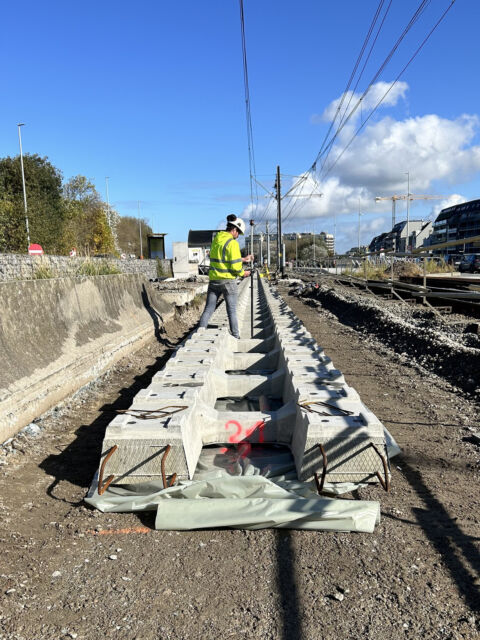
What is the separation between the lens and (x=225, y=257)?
29.7ft

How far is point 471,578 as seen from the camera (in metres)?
2.71

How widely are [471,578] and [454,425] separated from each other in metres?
2.65

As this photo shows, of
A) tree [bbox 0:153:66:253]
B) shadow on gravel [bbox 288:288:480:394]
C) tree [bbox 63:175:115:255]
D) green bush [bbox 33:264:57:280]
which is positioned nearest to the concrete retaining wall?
green bush [bbox 33:264:57:280]

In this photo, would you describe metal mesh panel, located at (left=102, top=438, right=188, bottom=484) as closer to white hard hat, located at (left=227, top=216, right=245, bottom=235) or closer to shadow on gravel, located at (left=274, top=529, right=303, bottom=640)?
shadow on gravel, located at (left=274, top=529, right=303, bottom=640)

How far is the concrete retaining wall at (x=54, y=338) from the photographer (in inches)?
195

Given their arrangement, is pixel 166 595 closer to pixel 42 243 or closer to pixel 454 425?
pixel 454 425

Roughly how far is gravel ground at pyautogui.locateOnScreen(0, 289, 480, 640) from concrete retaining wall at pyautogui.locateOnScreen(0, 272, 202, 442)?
0.68 metres

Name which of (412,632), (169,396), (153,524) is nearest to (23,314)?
(169,396)

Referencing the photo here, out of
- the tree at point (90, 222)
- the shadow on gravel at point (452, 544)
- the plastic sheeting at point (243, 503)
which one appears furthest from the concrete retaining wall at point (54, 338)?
the tree at point (90, 222)

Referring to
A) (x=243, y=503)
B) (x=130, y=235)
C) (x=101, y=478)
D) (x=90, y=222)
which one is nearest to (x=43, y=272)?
(x=101, y=478)

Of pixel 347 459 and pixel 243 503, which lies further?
pixel 347 459

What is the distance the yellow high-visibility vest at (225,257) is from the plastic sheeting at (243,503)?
5354mm

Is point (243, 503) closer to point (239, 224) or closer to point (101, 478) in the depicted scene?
point (101, 478)

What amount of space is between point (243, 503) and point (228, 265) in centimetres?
613
